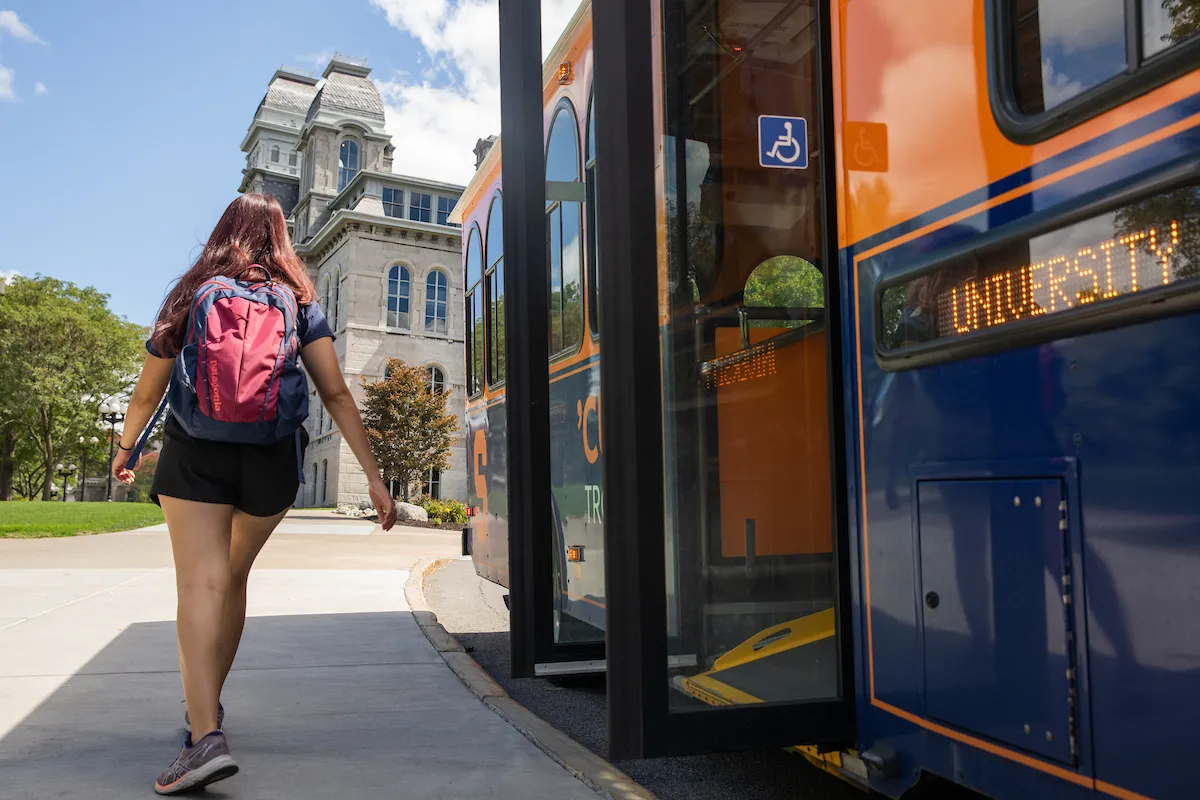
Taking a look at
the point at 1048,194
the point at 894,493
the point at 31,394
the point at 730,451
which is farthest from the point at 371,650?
the point at 31,394

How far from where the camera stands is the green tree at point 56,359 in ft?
140

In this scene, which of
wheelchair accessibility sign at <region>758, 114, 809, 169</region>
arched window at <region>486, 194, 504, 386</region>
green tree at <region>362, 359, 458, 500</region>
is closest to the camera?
wheelchair accessibility sign at <region>758, 114, 809, 169</region>

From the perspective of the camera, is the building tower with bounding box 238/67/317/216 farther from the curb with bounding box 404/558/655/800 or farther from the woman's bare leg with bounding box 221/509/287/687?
the woman's bare leg with bounding box 221/509/287/687

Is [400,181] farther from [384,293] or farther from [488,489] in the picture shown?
[488,489]

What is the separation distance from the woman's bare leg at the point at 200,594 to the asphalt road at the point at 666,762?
5.25 feet

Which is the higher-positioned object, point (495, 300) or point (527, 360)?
point (495, 300)

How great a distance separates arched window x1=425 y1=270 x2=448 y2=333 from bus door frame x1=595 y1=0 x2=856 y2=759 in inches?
1487

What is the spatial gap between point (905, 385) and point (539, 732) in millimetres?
2390

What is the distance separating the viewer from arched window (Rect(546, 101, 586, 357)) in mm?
4586

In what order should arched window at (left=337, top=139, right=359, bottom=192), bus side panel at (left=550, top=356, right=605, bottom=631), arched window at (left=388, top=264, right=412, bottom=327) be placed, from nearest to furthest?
bus side panel at (left=550, top=356, right=605, bottom=631) < arched window at (left=388, top=264, right=412, bottom=327) < arched window at (left=337, top=139, right=359, bottom=192)

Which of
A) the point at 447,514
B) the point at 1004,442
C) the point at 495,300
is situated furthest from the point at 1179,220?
the point at 447,514

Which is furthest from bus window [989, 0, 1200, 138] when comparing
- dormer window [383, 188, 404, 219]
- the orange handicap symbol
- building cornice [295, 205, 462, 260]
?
dormer window [383, 188, 404, 219]

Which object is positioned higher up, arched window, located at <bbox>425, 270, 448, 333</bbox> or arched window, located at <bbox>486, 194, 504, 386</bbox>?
arched window, located at <bbox>425, 270, 448, 333</bbox>

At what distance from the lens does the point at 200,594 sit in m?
3.19
